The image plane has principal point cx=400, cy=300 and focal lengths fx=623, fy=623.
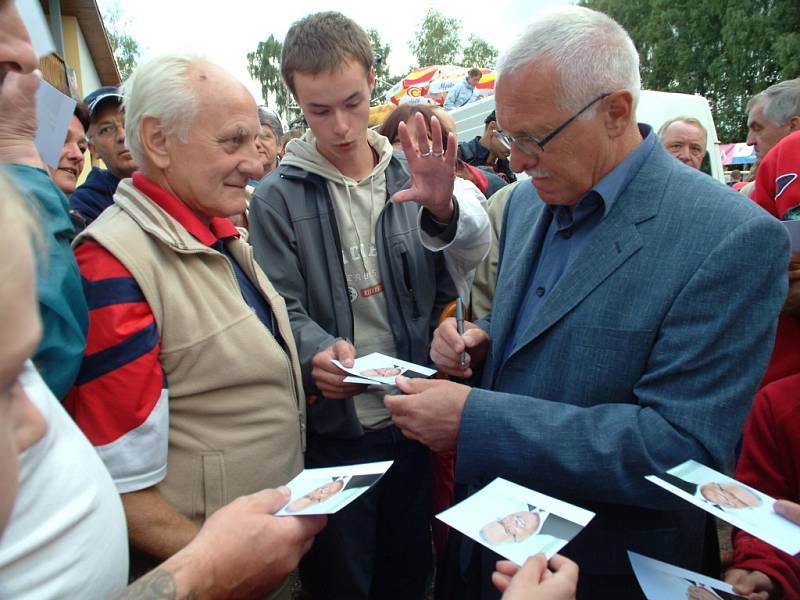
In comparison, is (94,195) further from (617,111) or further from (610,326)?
(610,326)

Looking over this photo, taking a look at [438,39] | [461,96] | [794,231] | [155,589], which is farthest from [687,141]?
[438,39]

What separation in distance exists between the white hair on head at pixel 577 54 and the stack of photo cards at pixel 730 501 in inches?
39.8

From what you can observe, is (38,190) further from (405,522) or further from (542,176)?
(405,522)

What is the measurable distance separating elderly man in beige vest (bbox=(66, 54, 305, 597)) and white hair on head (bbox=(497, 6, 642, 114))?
0.93m

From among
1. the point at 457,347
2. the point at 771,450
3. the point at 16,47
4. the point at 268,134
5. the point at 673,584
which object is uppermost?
the point at 16,47

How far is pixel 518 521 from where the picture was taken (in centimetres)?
143

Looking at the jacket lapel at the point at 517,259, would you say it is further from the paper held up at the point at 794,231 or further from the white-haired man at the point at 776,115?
the white-haired man at the point at 776,115

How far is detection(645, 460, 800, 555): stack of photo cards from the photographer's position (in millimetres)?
1332

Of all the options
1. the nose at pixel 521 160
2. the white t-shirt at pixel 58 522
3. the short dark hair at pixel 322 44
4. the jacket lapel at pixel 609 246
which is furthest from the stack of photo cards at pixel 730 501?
the short dark hair at pixel 322 44

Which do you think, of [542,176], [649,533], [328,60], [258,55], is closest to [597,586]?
[649,533]

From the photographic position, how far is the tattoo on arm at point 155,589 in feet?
3.92

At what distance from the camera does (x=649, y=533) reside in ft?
5.76

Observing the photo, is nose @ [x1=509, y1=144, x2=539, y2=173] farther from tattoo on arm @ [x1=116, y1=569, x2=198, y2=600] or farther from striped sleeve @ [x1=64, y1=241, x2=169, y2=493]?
tattoo on arm @ [x1=116, y1=569, x2=198, y2=600]

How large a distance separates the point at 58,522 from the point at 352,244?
169 centimetres
